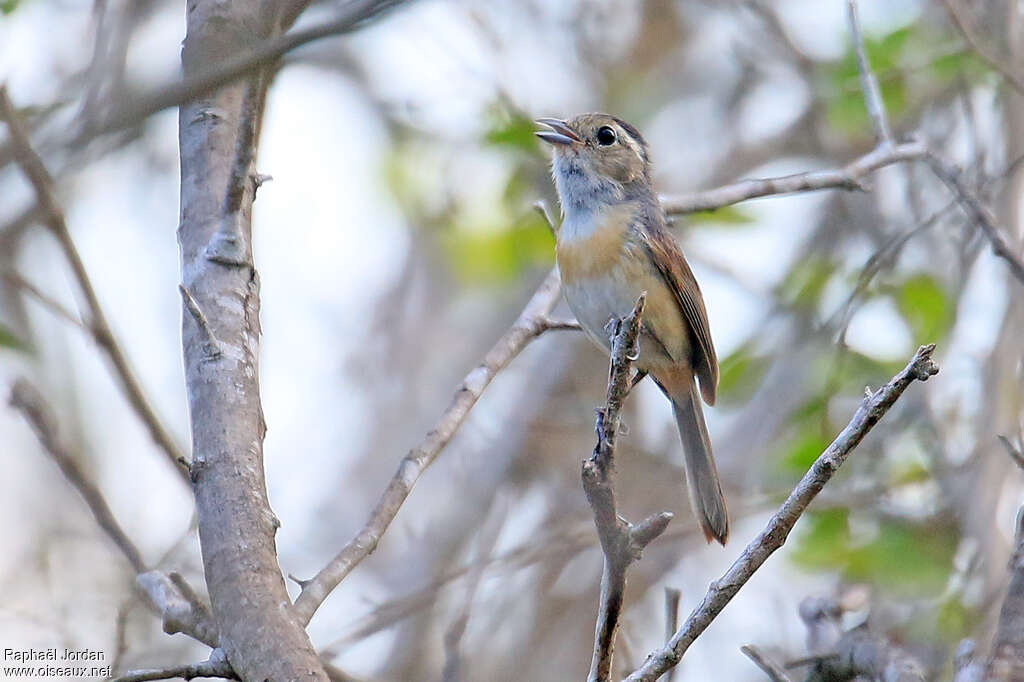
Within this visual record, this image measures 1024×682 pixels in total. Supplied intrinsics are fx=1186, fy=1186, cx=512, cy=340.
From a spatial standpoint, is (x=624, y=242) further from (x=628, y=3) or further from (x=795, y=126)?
(x=628, y=3)

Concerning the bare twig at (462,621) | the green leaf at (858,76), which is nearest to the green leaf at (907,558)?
the bare twig at (462,621)

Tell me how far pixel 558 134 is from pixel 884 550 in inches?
86.2

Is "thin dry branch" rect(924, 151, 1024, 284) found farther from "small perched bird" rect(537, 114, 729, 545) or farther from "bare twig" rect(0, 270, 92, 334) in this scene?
"bare twig" rect(0, 270, 92, 334)

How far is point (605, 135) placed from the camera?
513cm

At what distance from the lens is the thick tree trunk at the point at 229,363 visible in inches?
90.7

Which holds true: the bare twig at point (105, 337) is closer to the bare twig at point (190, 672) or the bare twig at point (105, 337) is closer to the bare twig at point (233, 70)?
the bare twig at point (190, 672)

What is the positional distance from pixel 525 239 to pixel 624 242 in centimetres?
178

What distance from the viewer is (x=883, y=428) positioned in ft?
19.3

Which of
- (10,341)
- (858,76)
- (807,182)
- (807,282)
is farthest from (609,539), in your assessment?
(807,282)

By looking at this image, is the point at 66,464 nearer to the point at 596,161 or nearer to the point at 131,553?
the point at 131,553

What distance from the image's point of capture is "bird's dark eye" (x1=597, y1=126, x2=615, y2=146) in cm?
512

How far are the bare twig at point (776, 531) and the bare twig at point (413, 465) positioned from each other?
0.72 meters

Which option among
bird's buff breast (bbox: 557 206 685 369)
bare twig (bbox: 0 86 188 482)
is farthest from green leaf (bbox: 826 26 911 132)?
bare twig (bbox: 0 86 188 482)

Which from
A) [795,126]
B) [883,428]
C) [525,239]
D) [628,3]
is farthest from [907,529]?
[628,3]
